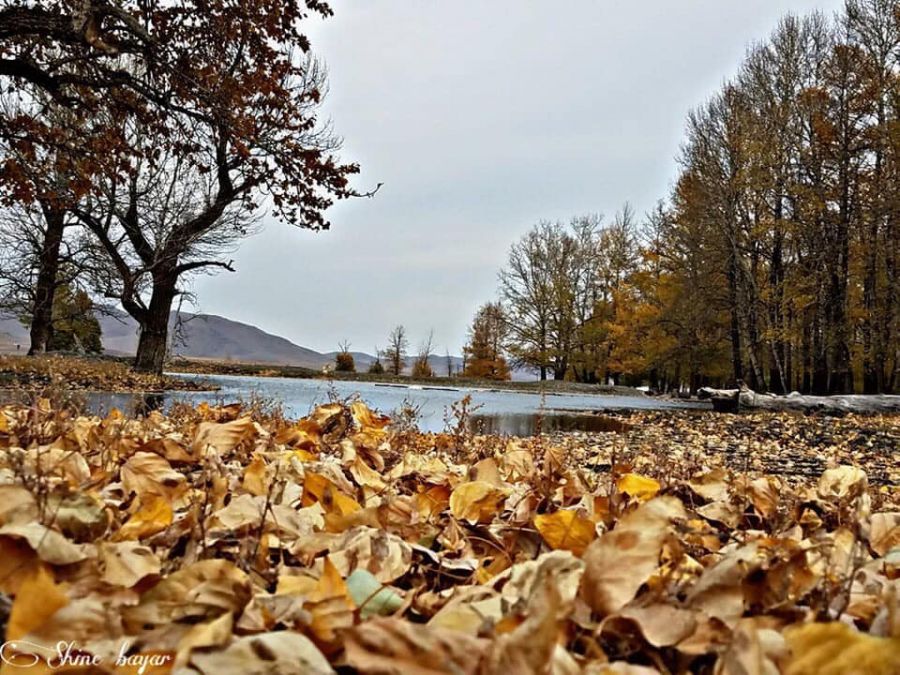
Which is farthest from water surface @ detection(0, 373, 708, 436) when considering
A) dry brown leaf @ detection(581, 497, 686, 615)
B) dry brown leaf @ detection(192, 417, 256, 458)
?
dry brown leaf @ detection(581, 497, 686, 615)

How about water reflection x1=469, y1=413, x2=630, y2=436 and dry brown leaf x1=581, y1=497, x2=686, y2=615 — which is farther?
water reflection x1=469, y1=413, x2=630, y2=436

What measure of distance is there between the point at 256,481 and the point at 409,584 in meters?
0.49

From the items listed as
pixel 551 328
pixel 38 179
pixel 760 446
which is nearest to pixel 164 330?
pixel 38 179

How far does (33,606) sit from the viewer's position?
570 mm

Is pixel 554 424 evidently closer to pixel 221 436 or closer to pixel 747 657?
pixel 221 436

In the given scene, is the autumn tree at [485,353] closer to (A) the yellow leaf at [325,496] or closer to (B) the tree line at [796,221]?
(B) the tree line at [796,221]

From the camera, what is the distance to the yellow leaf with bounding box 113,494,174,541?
91cm

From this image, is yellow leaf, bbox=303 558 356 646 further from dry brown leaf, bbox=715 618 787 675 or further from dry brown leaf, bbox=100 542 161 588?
dry brown leaf, bbox=715 618 787 675

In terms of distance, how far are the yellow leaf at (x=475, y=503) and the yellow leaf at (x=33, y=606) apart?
723 mm

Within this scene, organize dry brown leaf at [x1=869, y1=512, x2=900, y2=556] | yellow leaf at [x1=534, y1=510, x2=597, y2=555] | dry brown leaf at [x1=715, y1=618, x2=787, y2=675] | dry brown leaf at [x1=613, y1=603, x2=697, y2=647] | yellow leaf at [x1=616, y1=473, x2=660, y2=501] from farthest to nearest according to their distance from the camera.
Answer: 1. yellow leaf at [x1=616, y1=473, x2=660, y2=501]
2. dry brown leaf at [x1=869, y1=512, x2=900, y2=556]
3. yellow leaf at [x1=534, y1=510, x2=597, y2=555]
4. dry brown leaf at [x1=613, y1=603, x2=697, y2=647]
5. dry brown leaf at [x1=715, y1=618, x2=787, y2=675]

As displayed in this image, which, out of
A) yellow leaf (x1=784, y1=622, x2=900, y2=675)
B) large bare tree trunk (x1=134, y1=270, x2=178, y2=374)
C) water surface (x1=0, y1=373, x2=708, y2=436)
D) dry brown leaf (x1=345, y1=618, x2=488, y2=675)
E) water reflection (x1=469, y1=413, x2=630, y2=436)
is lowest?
water reflection (x1=469, y1=413, x2=630, y2=436)

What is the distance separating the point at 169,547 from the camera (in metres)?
0.90

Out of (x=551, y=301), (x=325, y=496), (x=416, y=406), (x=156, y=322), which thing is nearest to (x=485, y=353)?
(x=551, y=301)

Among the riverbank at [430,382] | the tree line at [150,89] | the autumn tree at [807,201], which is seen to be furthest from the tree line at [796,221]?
the tree line at [150,89]
